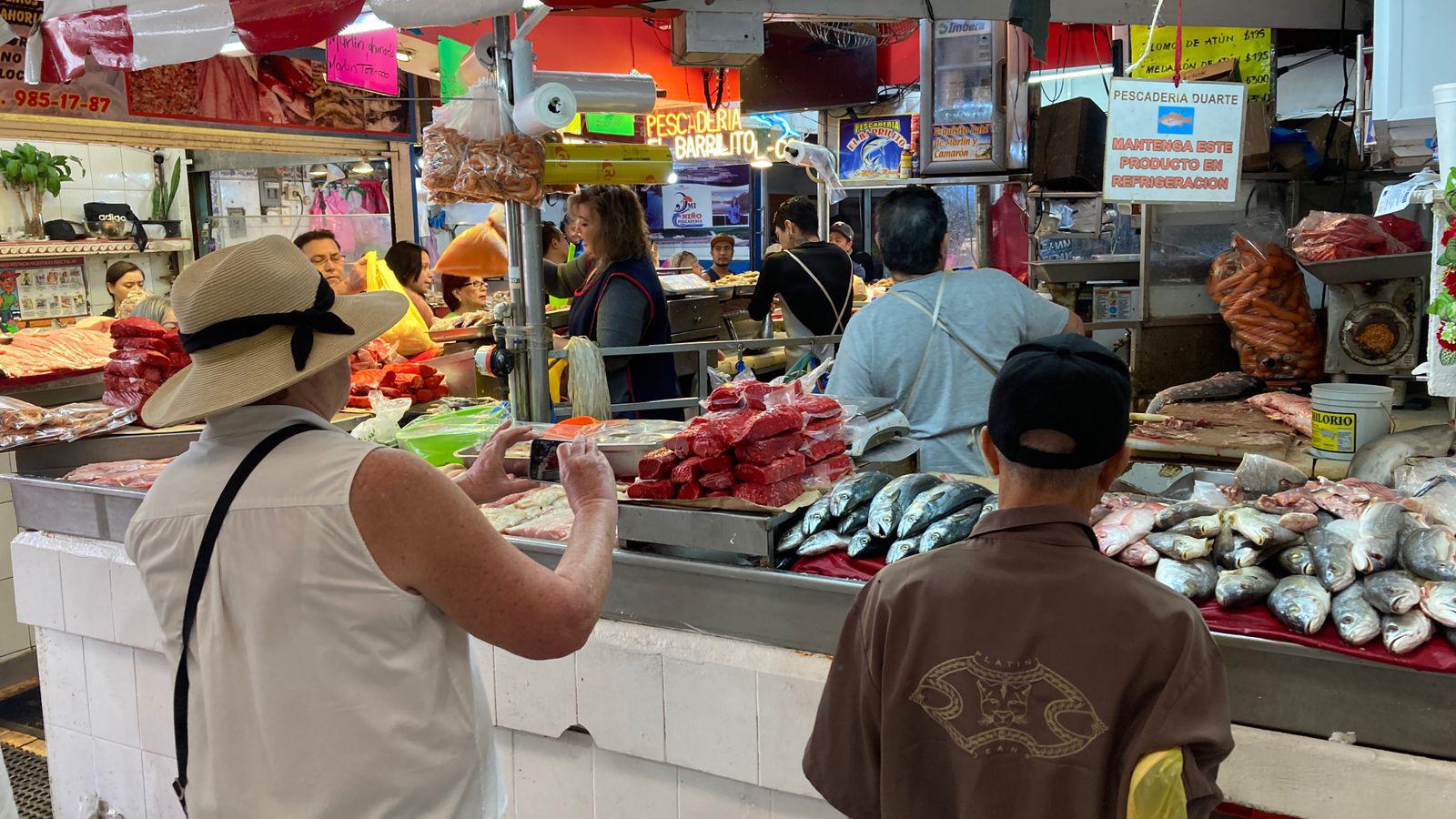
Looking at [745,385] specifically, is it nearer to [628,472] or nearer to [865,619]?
[628,472]

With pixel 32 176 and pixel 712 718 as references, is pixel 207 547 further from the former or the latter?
pixel 32 176

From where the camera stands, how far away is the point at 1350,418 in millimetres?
3555

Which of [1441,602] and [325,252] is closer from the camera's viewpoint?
[1441,602]

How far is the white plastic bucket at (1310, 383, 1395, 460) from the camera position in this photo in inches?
139

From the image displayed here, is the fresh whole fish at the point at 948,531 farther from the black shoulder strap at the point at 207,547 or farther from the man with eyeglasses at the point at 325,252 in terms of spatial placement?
the man with eyeglasses at the point at 325,252

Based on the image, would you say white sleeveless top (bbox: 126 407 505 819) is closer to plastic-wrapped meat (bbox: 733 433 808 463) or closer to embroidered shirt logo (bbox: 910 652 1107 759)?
embroidered shirt logo (bbox: 910 652 1107 759)

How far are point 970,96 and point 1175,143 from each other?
6.55ft

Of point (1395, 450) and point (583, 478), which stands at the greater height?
point (583, 478)

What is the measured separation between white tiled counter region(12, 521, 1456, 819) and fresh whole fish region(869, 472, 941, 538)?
359mm

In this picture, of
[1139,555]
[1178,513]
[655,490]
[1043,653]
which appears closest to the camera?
[1043,653]

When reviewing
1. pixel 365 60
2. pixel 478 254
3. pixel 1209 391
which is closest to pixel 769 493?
pixel 1209 391

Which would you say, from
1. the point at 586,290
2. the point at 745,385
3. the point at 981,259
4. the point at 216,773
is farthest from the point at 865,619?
the point at 981,259

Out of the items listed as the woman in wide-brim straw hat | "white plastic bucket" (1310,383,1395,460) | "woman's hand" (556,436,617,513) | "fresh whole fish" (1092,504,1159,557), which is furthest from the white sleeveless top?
"white plastic bucket" (1310,383,1395,460)

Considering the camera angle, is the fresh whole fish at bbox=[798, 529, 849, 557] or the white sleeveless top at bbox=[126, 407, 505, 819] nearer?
the white sleeveless top at bbox=[126, 407, 505, 819]
